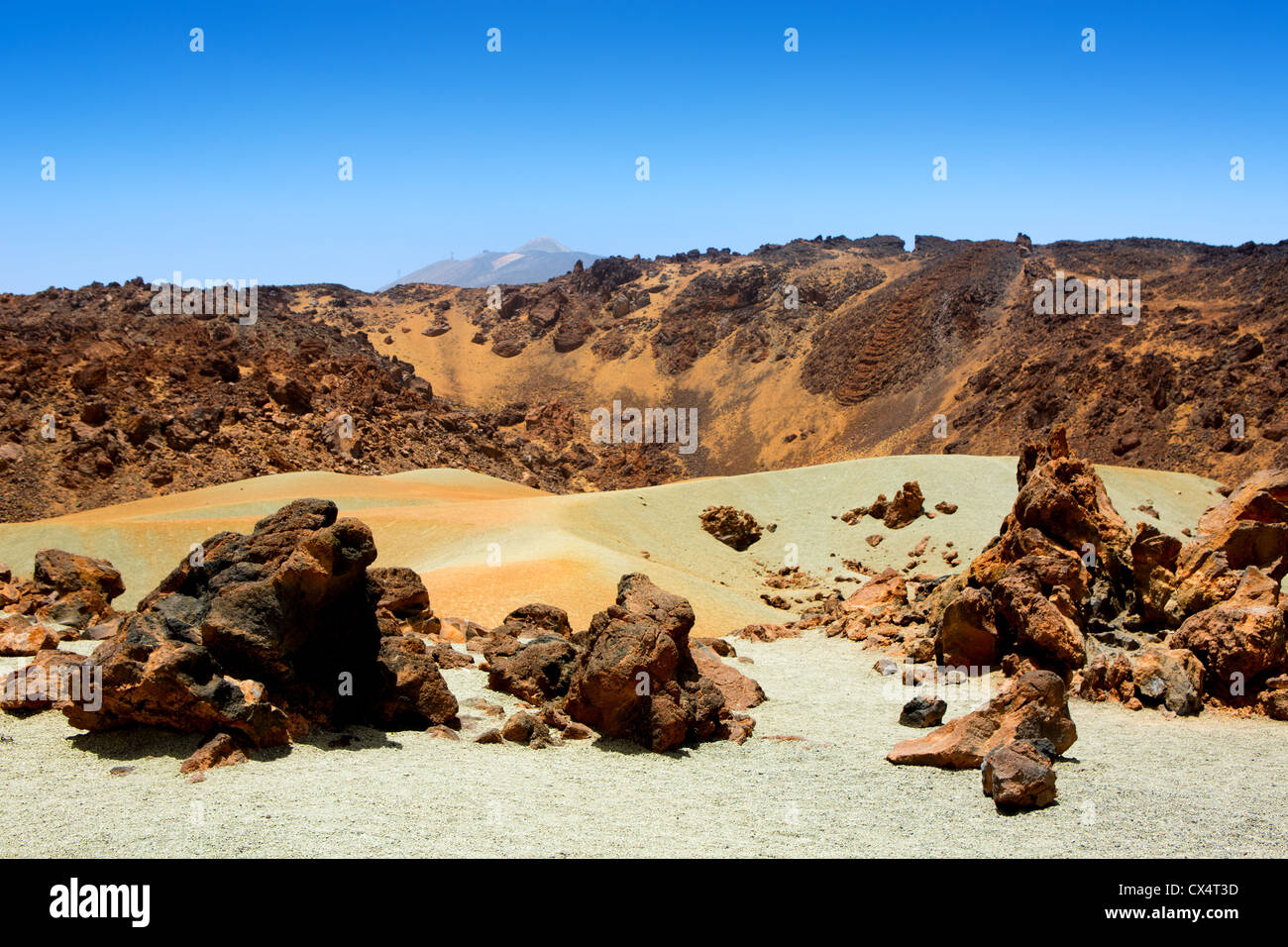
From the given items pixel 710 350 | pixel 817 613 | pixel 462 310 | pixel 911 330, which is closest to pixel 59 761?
pixel 817 613

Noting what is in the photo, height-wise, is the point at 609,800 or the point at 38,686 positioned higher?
the point at 38,686

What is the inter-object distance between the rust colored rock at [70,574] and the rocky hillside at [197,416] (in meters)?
18.2

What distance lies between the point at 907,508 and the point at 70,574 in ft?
69.9

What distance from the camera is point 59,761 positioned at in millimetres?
7980

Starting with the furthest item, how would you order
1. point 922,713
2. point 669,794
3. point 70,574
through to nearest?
1. point 70,574
2. point 922,713
3. point 669,794

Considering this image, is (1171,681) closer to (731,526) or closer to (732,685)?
(732,685)

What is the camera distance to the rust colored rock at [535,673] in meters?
11.9

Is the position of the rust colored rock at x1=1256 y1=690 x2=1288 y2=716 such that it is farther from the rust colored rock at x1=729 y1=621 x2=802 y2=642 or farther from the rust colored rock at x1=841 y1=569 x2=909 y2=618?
the rust colored rock at x1=729 y1=621 x2=802 y2=642

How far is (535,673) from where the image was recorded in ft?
39.7

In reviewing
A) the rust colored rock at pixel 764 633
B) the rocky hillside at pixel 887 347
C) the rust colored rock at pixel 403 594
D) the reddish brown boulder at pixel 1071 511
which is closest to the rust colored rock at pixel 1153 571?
the reddish brown boulder at pixel 1071 511

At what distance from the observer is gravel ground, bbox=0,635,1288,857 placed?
6.68 m

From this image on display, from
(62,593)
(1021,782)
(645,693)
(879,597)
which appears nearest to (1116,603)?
(879,597)

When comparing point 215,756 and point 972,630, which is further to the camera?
point 972,630

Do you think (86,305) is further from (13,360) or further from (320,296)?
(320,296)
